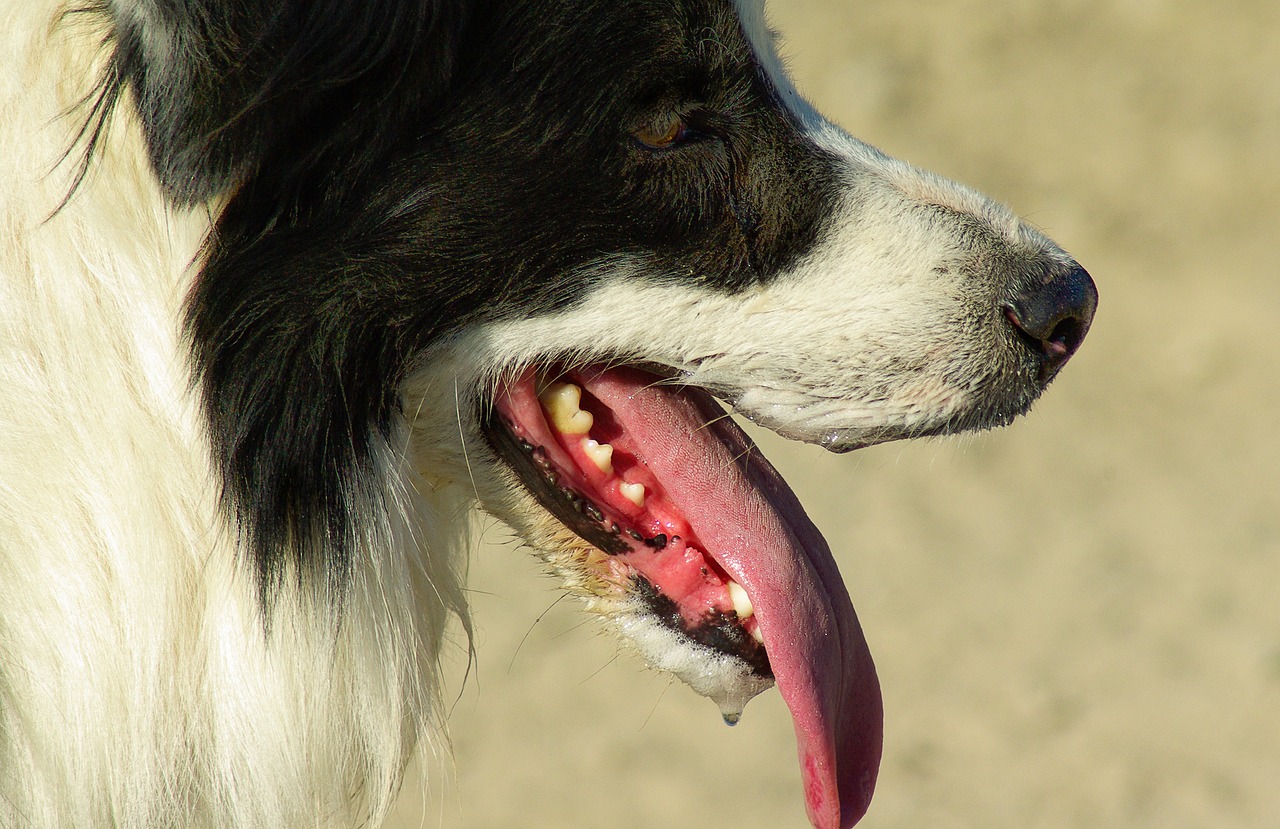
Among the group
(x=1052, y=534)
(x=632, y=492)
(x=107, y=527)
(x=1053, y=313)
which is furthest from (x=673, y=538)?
(x=1052, y=534)

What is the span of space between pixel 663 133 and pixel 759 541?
0.62 m

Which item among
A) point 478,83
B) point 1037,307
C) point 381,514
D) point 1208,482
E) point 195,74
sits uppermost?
point 195,74

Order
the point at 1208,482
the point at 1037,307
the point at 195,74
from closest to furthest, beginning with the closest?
the point at 195,74, the point at 1037,307, the point at 1208,482

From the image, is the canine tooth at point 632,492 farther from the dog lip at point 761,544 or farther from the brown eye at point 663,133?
the brown eye at point 663,133

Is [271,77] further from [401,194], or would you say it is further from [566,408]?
[566,408]

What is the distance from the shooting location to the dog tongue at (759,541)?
1919 mm

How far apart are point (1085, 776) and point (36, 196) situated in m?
3.22

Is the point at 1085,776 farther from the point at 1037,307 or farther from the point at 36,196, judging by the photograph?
the point at 36,196

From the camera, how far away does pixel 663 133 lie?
172cm

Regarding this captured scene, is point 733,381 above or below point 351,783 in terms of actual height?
above

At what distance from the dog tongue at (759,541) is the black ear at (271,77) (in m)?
0.54

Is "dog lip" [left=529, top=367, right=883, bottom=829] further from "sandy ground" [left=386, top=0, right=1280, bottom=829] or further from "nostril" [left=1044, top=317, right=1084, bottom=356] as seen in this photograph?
"sandy ground" [left=386, top=0, right=1280, bottom=829]

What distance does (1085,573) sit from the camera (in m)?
4.37

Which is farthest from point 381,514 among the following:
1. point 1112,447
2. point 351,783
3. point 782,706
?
point 1112,447
